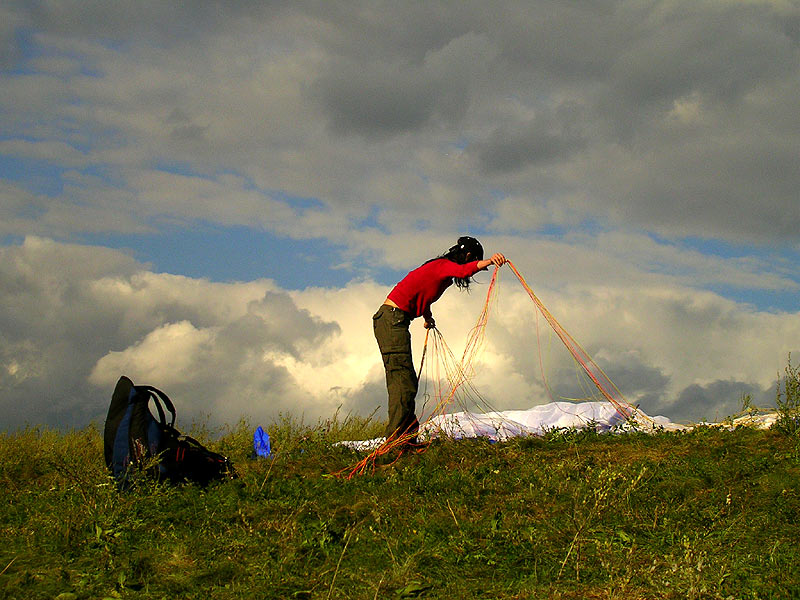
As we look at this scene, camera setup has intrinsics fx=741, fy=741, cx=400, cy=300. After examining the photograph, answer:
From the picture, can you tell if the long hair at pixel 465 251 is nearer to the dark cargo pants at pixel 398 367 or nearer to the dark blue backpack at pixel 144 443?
the dark cargo pants at pixel 398 367

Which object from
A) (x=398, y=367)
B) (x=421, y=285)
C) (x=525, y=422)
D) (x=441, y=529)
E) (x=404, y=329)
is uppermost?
(x=421, y=285)

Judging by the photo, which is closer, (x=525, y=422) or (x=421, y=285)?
(x=421, y=285)

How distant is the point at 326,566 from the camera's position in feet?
17.4

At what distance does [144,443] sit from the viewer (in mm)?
7547

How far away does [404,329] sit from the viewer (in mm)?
9039

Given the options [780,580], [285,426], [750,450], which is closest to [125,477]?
[285,426]

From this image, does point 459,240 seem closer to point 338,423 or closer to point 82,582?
point 338,423

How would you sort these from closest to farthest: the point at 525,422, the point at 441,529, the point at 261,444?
the point at 441,529 → the point at 261,444 → the point at 525,422

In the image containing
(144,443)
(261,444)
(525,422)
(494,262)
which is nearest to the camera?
(144,443)

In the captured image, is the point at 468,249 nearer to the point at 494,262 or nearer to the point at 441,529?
the point at 494,262

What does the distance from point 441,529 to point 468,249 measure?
163 inches

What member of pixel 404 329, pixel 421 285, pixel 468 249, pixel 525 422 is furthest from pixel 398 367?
pixel 525 422

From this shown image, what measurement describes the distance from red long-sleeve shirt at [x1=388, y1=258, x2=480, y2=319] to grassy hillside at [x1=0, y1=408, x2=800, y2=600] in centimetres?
181

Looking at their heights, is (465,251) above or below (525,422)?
above
